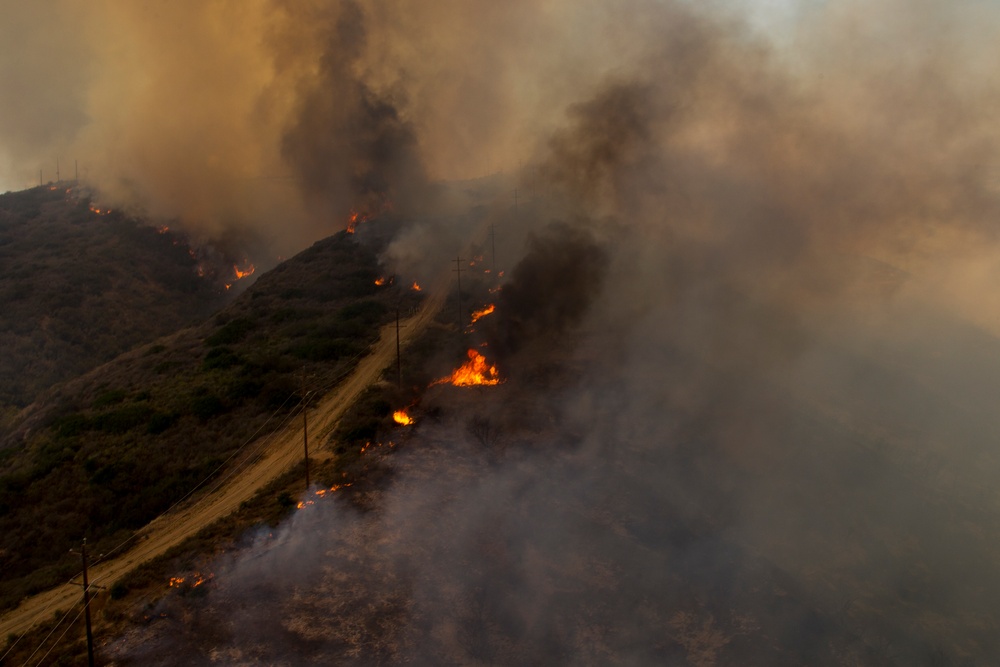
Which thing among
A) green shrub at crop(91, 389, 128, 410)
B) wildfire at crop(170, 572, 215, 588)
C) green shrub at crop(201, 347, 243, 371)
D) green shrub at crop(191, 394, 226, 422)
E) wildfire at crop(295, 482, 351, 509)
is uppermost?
green shrub at crop(201, 347, 243, 371)

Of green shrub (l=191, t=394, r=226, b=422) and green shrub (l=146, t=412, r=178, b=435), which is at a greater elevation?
green shrub (l=191, t=394, r=226, b=422)

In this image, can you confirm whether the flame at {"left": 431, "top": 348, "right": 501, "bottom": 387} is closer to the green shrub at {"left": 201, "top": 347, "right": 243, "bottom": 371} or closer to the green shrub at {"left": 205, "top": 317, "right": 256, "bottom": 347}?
the green shrub at {"left": 201, "top": 347, "right": 243, "bottom": 371}

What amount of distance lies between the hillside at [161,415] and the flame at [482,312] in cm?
1052

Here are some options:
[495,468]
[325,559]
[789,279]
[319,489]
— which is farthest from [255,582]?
[789,279]

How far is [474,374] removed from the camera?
166 ft

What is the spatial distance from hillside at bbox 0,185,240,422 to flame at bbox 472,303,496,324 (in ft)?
133

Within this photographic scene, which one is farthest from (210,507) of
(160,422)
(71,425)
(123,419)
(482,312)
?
(482,312)

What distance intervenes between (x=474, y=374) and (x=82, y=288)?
2691 inches

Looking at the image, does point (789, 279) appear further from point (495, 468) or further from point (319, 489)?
point (319, 489)

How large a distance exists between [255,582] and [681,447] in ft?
85.0

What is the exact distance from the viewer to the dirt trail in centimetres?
3136

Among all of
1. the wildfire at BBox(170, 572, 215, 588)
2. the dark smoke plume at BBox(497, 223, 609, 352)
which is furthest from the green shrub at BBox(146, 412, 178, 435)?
the dark smoke plume at BBox(497, 223, 609, 352)

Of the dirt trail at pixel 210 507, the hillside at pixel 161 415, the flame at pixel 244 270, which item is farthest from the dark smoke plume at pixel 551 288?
the flame at pixel 244 270

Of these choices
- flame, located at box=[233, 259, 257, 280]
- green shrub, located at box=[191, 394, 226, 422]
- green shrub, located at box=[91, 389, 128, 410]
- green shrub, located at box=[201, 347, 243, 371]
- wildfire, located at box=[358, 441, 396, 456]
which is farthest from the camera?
flame, located at box=[233, 259, 257, 280]
